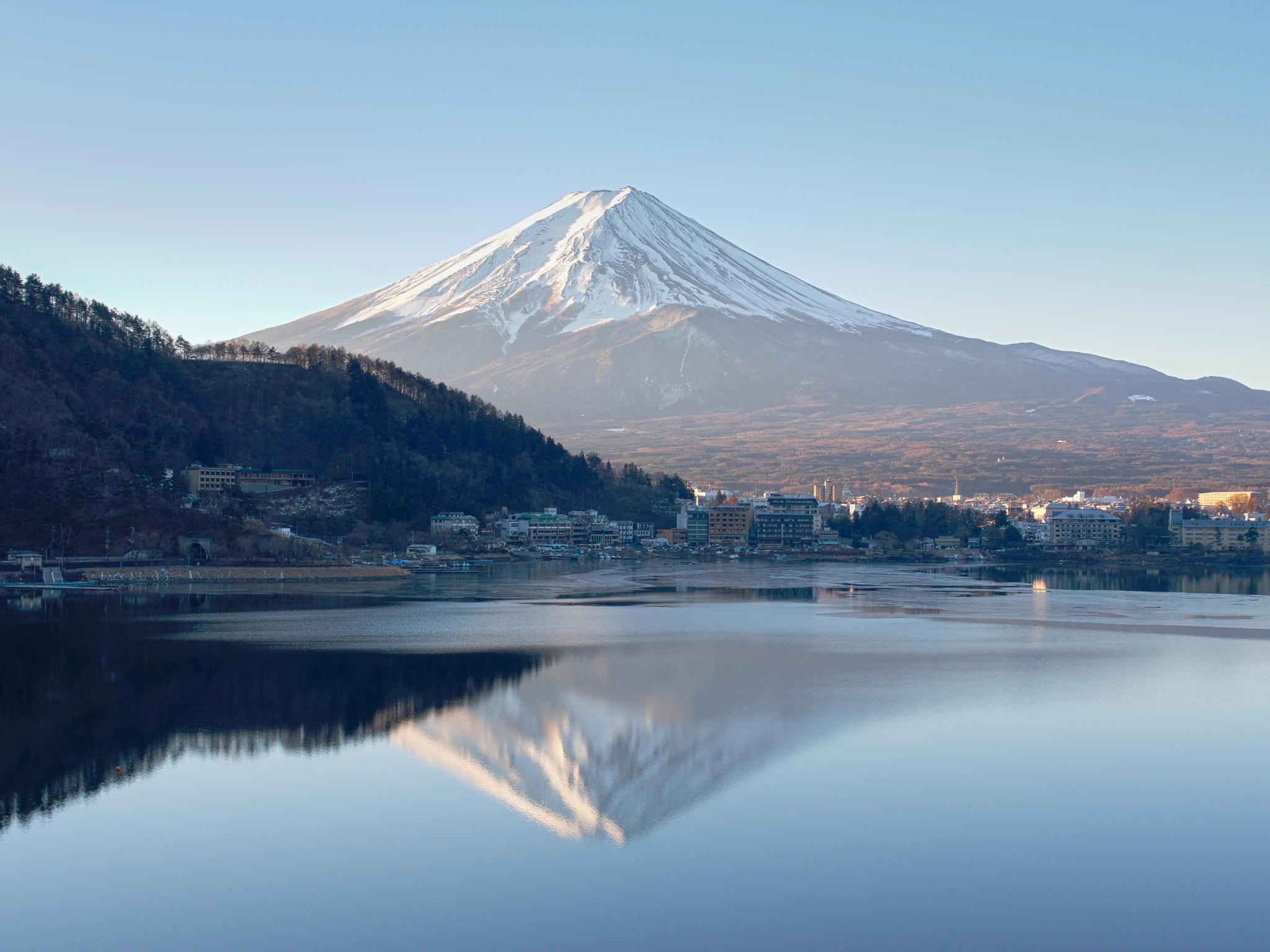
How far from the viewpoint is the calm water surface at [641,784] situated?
6215 mm

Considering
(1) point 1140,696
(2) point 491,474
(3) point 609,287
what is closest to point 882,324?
(3) point 609,287

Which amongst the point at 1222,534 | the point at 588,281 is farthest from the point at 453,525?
the point at 588,281

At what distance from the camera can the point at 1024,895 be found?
651 cm

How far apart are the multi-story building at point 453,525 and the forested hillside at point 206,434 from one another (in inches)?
21.5

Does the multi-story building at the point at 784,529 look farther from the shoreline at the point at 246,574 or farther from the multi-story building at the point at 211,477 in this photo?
the multi-story building at the point at 211,477

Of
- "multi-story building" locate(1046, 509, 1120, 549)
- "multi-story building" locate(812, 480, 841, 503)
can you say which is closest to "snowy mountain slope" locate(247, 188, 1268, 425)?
"multi-story building" locate(812, 480, 841, 503)

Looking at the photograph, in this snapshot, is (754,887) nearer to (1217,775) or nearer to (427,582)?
(1217,775)

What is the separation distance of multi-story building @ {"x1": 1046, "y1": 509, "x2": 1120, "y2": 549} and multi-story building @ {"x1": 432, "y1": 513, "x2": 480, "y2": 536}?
2018cm

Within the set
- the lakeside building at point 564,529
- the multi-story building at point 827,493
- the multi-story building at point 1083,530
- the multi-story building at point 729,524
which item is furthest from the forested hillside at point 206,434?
the multi-story building at point 827,493

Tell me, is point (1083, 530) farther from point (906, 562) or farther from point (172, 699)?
point (172, 699)

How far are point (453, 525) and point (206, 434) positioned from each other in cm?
767

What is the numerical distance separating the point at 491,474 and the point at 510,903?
34672mm

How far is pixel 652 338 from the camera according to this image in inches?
3839

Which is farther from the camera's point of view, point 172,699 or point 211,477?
point 211,477
